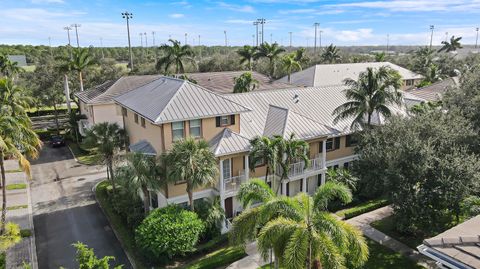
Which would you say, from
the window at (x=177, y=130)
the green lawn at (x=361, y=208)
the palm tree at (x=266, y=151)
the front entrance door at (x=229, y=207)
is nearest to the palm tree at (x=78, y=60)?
the window at (x=177, y=130)

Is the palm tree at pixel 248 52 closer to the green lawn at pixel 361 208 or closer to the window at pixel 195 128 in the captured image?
the green lawn at pixel 361 208

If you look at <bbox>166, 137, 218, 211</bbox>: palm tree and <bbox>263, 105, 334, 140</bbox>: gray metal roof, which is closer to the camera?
<bbox>166, 137, 218, 211</bbox>: palm tree

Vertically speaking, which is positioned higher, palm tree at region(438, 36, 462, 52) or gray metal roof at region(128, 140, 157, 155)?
palm tree at region(438, 36, 462, 52)

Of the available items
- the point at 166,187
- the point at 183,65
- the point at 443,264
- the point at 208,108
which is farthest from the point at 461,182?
the point at 183,65

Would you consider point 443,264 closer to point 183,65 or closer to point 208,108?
point 208,108

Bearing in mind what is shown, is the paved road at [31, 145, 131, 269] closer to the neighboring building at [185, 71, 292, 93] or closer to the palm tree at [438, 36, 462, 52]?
the neighboring building at [185, 71, 292, 93]

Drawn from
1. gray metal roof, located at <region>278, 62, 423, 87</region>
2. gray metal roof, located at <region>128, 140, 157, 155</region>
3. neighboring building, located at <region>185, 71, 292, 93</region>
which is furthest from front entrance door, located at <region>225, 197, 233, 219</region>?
gray metal roof, located at <region>278, 62, 423, 87</region>
